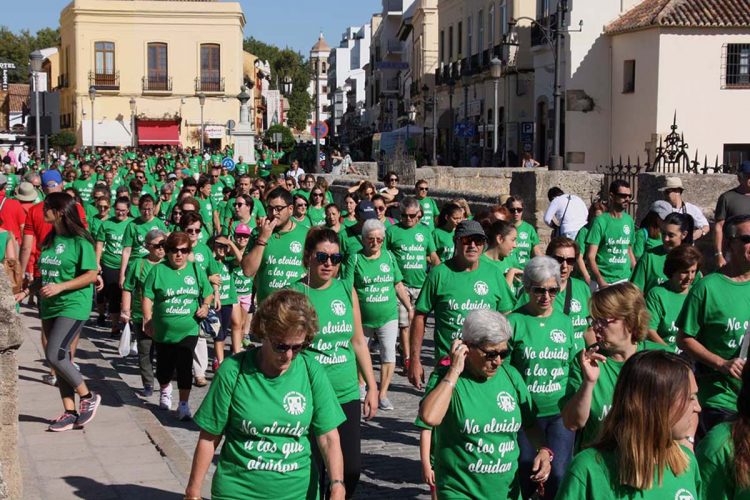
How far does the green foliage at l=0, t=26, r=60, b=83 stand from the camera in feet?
341

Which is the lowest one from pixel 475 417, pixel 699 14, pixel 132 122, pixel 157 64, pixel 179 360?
pixel 179 360

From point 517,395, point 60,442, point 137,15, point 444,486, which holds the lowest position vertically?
point 60,442

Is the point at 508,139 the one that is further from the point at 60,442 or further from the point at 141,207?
the point at 60,442

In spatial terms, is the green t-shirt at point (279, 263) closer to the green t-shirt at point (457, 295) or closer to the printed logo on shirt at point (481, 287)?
the green t-shirt at point (457, 295)

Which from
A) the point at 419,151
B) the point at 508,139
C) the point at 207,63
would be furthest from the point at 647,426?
the point at 207,63

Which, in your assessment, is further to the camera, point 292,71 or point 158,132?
point 292,71

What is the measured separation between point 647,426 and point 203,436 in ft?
6.87

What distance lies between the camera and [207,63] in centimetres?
7075

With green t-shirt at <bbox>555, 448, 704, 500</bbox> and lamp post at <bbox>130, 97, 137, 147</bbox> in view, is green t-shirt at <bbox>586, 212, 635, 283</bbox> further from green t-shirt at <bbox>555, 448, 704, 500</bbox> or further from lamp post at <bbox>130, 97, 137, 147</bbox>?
lamp post at <bbox>130, 97, 137, 147</bbox>

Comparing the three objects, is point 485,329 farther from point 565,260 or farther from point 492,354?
point 565,260

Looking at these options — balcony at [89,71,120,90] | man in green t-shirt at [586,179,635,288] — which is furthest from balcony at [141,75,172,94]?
man in green t-shirt at [586,179,635,288]

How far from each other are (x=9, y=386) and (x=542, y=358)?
2.59 metres

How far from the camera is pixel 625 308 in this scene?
17.7ft

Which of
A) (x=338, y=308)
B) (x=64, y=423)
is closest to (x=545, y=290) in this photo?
(x=338, y=308)
